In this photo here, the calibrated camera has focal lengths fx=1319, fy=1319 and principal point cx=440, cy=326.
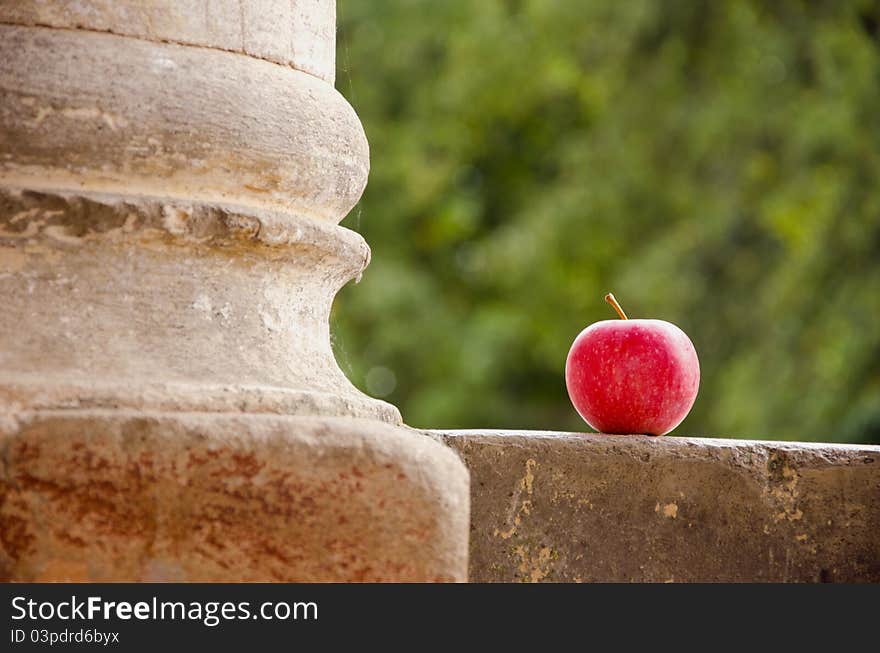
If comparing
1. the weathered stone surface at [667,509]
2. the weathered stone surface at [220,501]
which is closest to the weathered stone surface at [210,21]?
the weathered stone surface at [220,501]

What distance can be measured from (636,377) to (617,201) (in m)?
6.63

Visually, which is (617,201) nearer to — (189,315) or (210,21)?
(210,21)

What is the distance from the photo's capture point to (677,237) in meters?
7.89

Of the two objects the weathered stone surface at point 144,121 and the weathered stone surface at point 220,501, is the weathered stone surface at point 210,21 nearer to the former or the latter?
the weathered stone surface at point 144,121

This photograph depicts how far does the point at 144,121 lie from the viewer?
64.2 inches

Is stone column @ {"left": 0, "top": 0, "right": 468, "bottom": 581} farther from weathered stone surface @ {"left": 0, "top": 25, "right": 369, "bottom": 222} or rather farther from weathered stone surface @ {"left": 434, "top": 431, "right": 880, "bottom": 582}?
weathered stone surface @ {"left": 434, "top": 431, "right": 880, "bottom": 582}

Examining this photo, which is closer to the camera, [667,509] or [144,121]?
[144,121]

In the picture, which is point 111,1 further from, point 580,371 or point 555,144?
point 555,144

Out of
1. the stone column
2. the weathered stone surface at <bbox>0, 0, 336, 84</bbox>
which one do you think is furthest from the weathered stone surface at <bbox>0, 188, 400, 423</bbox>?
the weathered stone surface at <bbox>0, 0, 336, 84</bbox>

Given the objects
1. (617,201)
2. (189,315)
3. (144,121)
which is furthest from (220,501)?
(617,201)

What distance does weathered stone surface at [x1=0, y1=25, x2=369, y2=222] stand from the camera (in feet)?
5.29

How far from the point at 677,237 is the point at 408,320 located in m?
2.54

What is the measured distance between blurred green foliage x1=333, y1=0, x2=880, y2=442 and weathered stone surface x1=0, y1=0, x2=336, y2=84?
4522mm

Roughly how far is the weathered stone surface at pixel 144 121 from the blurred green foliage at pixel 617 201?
4.66 m
